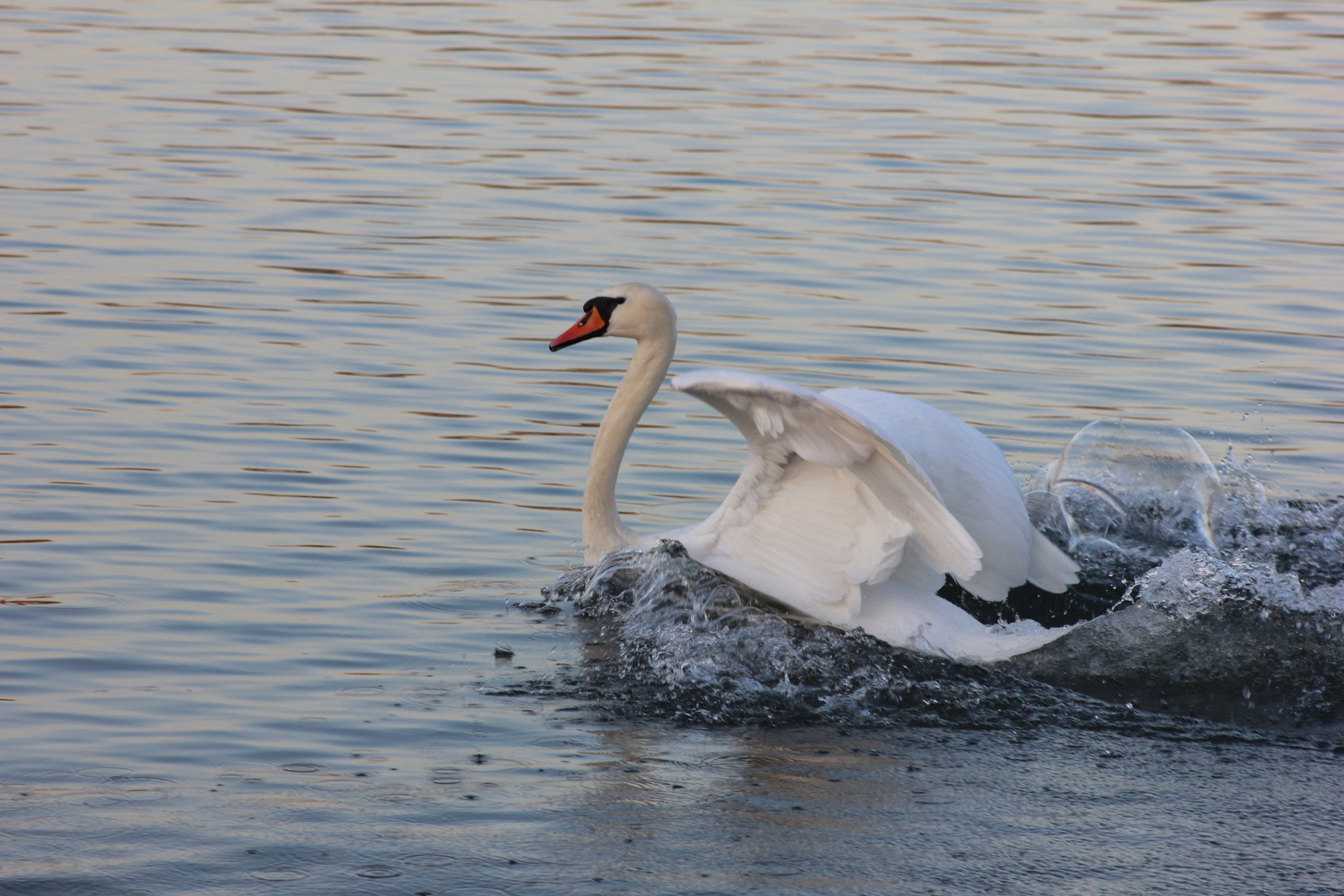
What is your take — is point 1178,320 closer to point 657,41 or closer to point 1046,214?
point 1046,214

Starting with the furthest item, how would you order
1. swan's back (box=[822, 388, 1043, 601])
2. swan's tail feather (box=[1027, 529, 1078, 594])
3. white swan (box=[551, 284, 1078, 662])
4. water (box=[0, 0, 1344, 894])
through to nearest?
1. swan's tail feather (box=[1027, 529, 1078, 594])
2. swan's back (box=[822, 388, 1043, 601])
3. white swan (box=[551, 284, 1078, 662])
4. water (box=[0, 0, 1344, 894])

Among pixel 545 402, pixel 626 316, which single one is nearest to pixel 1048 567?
pixel 626 316

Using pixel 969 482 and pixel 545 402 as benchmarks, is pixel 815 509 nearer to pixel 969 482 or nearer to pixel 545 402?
pixel 969 482

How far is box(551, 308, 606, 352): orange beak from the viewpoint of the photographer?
7.17 meters

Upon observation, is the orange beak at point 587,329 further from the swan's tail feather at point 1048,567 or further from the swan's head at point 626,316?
the swan's tail feather at point 1048,567

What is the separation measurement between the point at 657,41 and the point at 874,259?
9104mm

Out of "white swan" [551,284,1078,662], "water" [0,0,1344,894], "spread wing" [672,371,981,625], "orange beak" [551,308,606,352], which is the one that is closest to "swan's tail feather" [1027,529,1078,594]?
"white swan" [551,284,1078,662]

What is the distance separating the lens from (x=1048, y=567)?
6.69 meters

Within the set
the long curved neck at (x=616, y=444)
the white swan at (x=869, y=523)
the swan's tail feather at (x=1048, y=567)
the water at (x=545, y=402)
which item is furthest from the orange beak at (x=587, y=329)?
the swan's tail feather at (x=1048, y=567)

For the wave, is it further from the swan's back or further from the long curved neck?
the swan's back

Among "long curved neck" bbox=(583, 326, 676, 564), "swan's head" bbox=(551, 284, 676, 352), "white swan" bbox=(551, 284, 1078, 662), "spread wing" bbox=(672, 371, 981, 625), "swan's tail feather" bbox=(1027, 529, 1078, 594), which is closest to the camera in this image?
"spread wing" bbox=(672, 371, 981, 625)

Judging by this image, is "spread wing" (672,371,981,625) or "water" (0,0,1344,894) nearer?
"water" (0,0,1344,894)

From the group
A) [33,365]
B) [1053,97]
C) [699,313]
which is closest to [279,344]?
[33,365]

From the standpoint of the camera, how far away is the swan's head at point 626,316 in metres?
7.14
